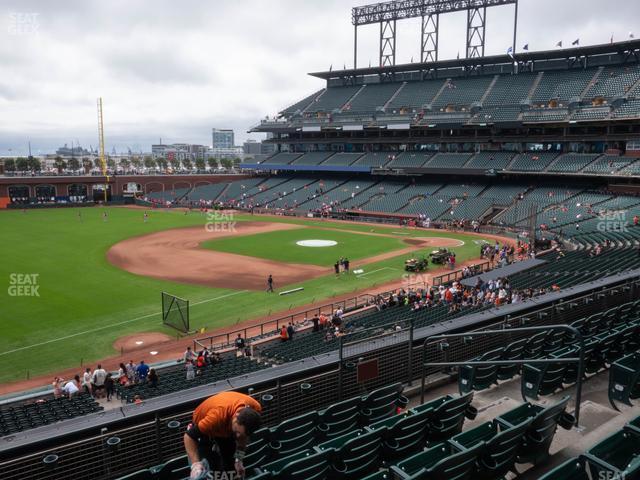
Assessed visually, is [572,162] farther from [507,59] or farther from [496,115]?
[507,59]

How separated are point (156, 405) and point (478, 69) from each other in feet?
272

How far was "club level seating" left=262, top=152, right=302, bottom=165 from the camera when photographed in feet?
306

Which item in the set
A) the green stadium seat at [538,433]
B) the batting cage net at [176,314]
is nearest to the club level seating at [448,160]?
the batting cage net at [176,314]

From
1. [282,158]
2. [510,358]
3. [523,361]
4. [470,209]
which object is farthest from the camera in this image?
[282,158]

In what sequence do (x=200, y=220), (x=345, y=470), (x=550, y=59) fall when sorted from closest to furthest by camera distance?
(x=345, y=470) → (x=200, y=220) → (x=550, y=59)

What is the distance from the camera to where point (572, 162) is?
202 feet

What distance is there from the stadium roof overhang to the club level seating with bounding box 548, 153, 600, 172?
16.2 meters

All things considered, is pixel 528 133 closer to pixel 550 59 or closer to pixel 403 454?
pixel 550 59

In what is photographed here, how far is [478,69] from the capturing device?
80.1 metres

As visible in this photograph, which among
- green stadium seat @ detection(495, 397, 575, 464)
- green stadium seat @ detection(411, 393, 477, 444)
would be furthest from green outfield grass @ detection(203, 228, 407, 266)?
green stadium seat @ detection(495, 397, 575, 464)

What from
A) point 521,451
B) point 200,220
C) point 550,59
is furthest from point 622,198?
point 521,451

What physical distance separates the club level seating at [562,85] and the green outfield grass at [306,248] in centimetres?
3387

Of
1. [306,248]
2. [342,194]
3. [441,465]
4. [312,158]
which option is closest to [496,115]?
[342,194]

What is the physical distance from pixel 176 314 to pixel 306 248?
71.6 feet
